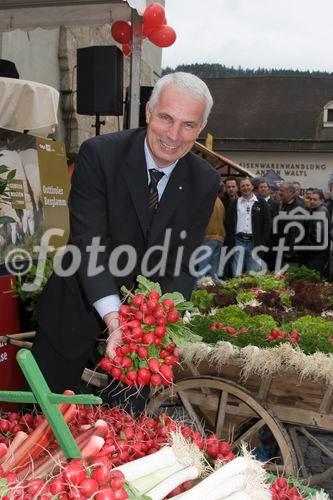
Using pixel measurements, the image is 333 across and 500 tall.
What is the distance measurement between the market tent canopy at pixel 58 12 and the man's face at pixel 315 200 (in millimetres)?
5028

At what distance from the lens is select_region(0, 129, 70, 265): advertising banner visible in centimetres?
512

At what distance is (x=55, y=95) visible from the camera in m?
6.40

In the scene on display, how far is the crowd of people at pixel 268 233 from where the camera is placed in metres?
10.0

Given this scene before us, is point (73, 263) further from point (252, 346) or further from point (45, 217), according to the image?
point (45, 217)

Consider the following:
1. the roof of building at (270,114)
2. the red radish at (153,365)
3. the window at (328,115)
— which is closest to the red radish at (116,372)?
the red radish at (153,365)

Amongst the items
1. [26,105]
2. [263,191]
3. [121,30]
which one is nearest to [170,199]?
[26,105]

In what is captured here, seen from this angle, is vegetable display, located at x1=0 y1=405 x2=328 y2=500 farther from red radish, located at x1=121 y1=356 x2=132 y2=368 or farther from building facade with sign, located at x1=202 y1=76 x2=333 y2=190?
building facade with sign, located at x1=202 y1=76 x2=333 y2=190

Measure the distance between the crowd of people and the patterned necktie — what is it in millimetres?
7079

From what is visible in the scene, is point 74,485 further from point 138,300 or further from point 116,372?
point 138,300

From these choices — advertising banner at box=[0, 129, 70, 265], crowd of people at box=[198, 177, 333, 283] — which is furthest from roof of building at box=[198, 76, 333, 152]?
advertising banner at box=[0, 129, 70, 265]

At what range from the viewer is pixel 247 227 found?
10516mm

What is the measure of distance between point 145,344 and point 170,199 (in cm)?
82

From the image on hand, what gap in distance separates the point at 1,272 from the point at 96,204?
2237 millimetres

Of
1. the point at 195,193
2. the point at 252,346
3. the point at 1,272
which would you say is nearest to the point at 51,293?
the point at 195,193
